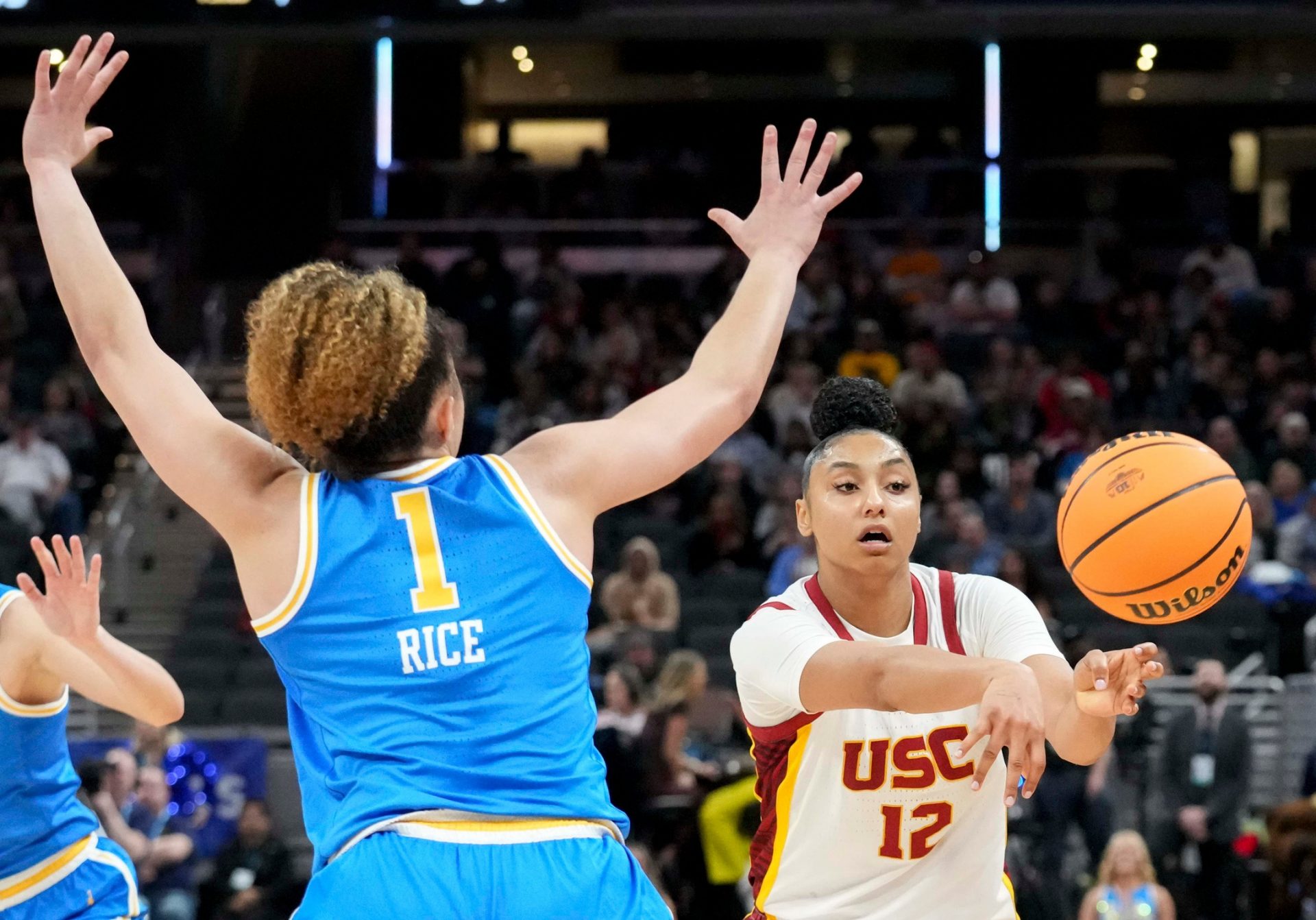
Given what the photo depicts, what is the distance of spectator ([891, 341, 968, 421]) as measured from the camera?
47.4 ft

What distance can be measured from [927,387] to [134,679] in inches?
438

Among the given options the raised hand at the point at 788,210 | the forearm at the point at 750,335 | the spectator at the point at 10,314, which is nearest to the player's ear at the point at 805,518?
the raised hand at the point at 788,210

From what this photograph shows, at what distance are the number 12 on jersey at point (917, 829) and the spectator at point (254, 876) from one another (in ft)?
18.8

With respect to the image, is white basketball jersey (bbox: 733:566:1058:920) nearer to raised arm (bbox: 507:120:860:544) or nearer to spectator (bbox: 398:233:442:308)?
raised arm (bbox: 507:120:860:544)

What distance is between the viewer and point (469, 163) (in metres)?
21.1

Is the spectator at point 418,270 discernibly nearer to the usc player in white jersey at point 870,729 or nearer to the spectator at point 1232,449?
the spectator at point 1232,449

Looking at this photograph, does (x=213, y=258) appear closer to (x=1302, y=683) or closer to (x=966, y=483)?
(x=966, y=483)

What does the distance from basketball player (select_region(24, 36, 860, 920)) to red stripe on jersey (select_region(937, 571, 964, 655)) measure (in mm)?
1652

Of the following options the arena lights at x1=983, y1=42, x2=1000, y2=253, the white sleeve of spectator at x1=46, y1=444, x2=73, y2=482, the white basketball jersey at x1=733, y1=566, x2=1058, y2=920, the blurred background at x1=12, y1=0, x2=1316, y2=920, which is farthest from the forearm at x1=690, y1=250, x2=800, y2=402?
the arena lights at x1=983, y1=42, x2=1000, y2=253

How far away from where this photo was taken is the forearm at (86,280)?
2.87 metres

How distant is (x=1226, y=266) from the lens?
1733 cm

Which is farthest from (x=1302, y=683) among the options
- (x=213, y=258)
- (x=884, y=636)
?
(x=213, y=258)

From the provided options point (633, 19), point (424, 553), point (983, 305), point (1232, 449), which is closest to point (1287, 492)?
point (1232, 449)

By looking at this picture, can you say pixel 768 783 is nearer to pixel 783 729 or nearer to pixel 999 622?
pixel 783 729
